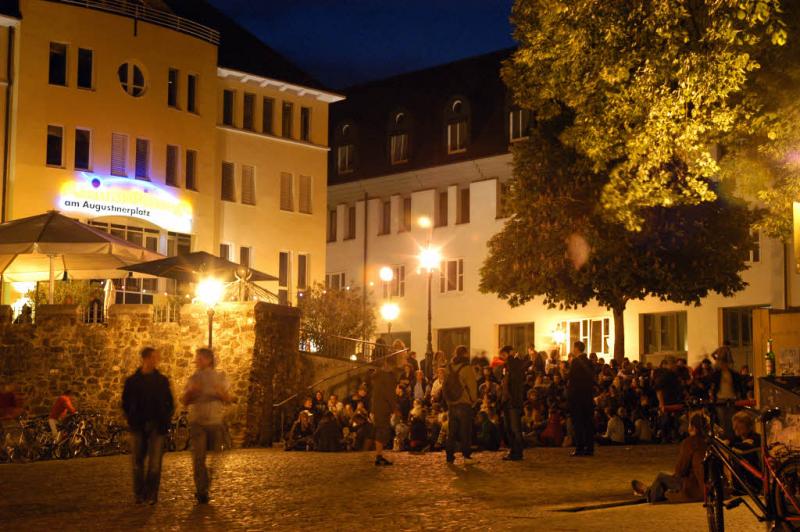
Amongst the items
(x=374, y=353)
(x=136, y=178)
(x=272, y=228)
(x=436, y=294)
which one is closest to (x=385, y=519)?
(x=374, y=353)

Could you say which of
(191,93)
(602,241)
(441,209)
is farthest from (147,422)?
(441,209)

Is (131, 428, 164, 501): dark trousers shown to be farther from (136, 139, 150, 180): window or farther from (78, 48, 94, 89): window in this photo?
(136, 139, 150, 180): window

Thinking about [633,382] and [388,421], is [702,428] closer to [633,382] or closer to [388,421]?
[388,421]

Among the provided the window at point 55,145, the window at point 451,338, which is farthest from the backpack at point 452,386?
the window at point 451,338

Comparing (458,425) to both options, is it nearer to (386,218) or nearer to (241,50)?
(241,50)

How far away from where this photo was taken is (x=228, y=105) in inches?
1890

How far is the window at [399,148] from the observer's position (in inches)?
2339

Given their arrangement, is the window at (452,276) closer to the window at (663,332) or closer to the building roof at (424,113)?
the building roof at (424,113)

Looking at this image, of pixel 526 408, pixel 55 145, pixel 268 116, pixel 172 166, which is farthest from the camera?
pixel 268 116

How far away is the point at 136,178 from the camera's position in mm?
43656

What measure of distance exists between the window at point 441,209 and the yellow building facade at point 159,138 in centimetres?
739

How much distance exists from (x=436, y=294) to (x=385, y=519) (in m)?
42.4

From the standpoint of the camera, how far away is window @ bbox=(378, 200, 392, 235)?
59.1 m

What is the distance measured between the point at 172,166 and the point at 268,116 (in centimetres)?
548
